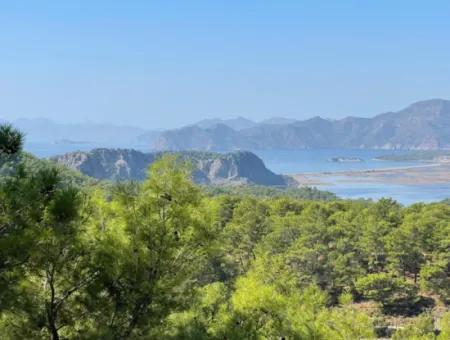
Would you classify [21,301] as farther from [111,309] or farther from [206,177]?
[206,177]

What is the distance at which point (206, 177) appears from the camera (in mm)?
135625

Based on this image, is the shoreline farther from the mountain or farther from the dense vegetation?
the dense vegetation

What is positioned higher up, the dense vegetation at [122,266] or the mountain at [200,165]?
the dense vegetation at [122,266]

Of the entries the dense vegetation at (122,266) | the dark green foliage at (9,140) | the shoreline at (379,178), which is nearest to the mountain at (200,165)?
the shoreline at (379,178)

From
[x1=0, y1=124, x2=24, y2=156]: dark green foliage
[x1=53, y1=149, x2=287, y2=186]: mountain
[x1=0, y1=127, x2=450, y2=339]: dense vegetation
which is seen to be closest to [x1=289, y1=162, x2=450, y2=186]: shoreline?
[x1=53, y1=149, x2=287, y2=186]: mountain

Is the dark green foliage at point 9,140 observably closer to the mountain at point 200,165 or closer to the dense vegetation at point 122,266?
the dense vegetation at point 122,266

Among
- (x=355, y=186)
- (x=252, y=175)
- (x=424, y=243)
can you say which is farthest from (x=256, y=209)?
(x=252, y=175)

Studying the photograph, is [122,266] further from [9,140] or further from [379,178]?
[379,178]

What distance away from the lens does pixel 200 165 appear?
437ft

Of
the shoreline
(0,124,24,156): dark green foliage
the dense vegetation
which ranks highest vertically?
(0,124,24,156): dark green foliage

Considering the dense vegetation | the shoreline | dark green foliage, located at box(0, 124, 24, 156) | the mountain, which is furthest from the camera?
the mountain

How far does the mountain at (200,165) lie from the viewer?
11054cm

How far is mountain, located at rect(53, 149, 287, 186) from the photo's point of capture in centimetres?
11054

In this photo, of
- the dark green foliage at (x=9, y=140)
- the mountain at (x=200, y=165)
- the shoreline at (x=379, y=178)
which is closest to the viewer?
the dark green foliage at (x=9, y=140)
